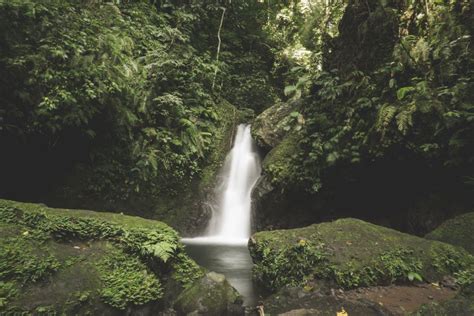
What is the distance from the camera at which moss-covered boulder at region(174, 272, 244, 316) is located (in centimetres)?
398

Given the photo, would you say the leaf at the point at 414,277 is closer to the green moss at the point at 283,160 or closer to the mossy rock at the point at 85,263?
the mossy rock at the point at 85,263

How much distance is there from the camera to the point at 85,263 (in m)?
3.92

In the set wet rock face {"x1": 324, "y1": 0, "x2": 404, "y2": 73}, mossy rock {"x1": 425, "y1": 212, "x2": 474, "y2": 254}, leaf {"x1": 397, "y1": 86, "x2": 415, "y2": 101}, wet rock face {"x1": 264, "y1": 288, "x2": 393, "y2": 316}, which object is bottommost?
wet rock face {"x1": 264, "y1": 288, "x2": 393, "y2": 316}

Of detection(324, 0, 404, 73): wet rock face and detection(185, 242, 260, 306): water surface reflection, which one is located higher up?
detection(324, 0, 404, 73): wet rock face

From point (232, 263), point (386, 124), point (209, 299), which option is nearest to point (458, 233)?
point (386, 124)

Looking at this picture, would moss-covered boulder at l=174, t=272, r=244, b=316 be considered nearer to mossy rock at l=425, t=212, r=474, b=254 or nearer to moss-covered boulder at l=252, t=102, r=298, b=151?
mossy rock at l=425, t=212, r=474, b=254

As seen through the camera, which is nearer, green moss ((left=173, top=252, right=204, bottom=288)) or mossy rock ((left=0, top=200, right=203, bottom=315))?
mossy rock ((left=0, top=200, right=203, bottom=315))

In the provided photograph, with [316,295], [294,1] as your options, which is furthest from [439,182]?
[294,1]

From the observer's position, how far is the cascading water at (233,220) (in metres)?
6.99

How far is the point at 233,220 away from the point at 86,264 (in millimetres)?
6613

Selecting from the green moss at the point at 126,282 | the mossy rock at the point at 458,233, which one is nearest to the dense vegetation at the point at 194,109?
the mossy rock at the point at 458,233

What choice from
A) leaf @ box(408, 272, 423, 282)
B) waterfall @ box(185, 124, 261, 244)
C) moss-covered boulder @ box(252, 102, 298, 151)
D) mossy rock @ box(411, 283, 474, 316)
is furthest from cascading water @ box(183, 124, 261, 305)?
mossy rock @ box(411, 283, 474, 316)

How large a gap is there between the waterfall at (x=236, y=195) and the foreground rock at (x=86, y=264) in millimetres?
4817

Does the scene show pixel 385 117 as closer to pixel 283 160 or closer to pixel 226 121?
pixel 283 160
